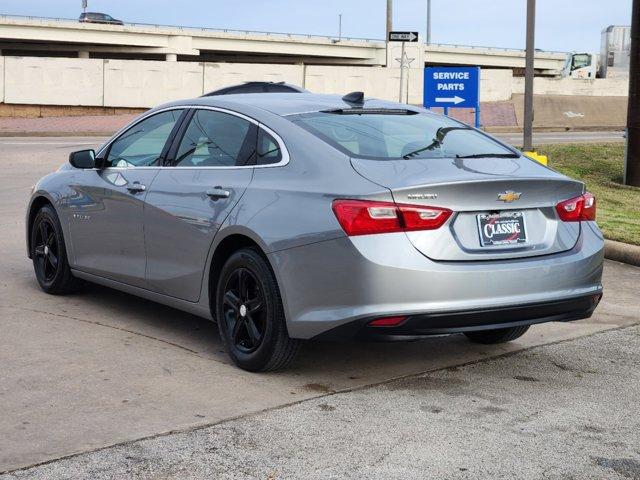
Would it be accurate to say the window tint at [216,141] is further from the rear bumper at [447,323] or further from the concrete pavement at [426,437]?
the concrete pavement at [426,437]

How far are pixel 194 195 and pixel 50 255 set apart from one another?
2.25m

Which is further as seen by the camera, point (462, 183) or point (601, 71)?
point (601, 71)

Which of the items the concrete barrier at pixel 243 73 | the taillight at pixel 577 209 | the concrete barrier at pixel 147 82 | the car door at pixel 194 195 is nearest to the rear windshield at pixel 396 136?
the car door at pixel 194 195

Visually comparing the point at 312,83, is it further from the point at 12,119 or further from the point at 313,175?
the point at 313,175

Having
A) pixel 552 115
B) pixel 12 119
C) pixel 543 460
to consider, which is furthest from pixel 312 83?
pixel 543 460

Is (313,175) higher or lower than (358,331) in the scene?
higher

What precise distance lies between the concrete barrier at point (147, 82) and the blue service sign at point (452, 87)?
26002mm

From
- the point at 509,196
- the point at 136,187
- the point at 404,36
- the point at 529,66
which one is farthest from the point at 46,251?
the point at 404,36

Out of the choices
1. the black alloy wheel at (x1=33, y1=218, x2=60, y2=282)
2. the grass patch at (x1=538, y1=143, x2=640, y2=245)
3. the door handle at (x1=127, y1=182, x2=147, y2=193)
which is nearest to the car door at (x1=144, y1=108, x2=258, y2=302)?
the door handle at (x1=127, y1=182, x2=147, y2=193)

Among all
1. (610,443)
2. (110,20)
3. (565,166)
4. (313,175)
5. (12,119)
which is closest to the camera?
(610,443)

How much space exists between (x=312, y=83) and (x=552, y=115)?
10.7m

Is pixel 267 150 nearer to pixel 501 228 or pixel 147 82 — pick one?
pixel 501 228

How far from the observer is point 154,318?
24.7ft

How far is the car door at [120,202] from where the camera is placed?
7035 millimetres
